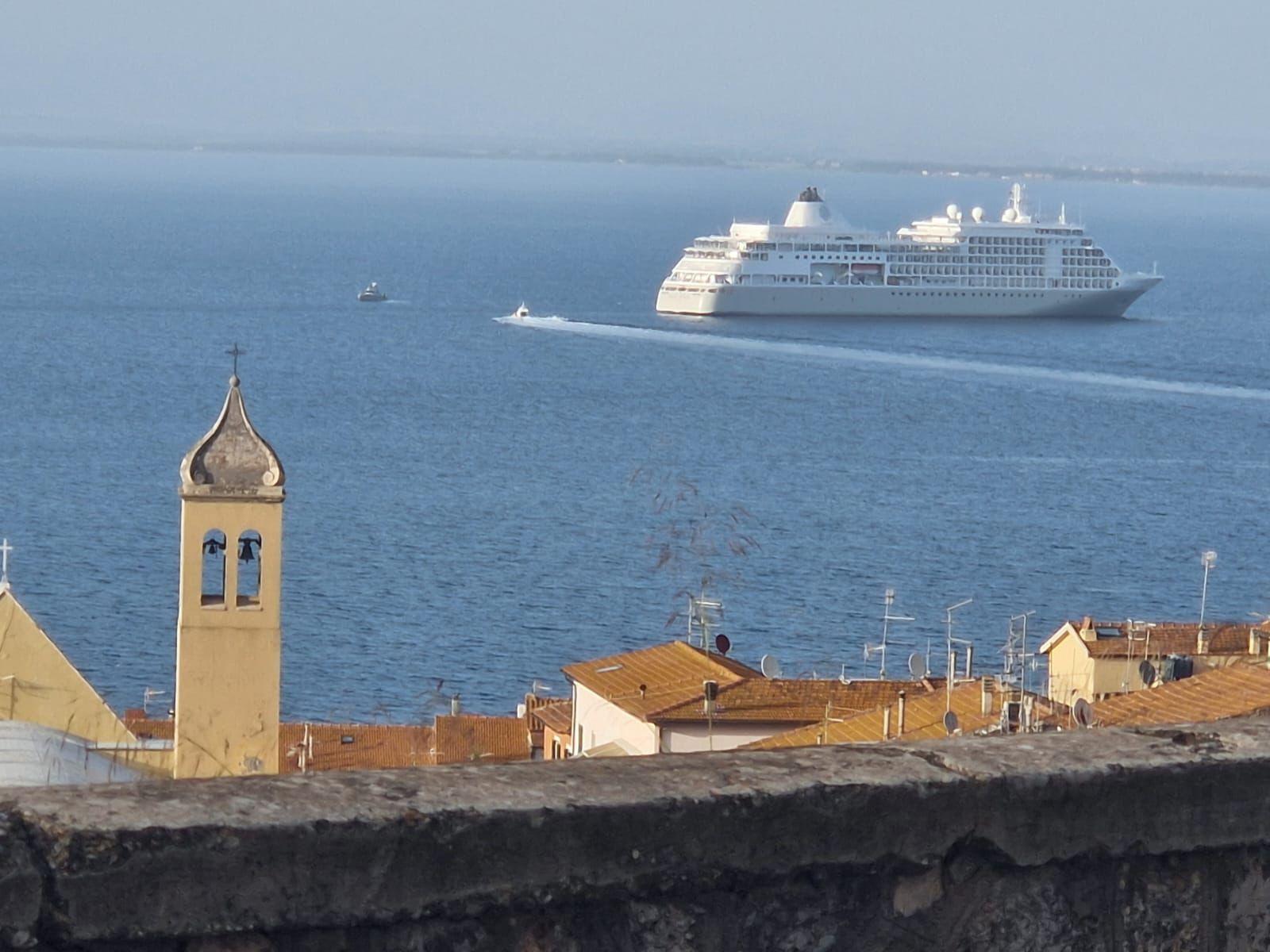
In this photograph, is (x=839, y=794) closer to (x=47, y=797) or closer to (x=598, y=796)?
(x=598, y=796)

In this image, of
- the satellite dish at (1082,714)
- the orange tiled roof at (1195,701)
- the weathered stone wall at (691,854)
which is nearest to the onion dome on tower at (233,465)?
the orange tiled roof at (1195,701)

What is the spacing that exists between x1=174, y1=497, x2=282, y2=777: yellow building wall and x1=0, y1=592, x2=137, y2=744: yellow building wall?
0.48 meters

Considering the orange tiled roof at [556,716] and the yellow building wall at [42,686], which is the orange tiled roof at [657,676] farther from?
the yellow building wall at [42,686]

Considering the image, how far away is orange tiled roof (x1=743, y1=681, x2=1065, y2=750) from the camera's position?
10.6m

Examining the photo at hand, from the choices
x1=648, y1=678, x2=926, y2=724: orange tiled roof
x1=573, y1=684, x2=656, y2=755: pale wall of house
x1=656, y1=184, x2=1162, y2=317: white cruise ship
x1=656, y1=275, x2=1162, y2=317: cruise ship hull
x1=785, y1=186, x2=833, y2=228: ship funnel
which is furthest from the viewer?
x1=785, y1=186, x2=833, y2=228: ship funnel

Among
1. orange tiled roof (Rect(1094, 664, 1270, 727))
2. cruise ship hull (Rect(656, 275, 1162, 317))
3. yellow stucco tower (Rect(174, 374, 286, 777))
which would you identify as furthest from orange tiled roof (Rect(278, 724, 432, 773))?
cruise ship hull (Rect(656, 275, 1162, 317))

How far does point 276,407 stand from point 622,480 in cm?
1081

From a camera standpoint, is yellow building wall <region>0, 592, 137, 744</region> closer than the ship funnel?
Yes

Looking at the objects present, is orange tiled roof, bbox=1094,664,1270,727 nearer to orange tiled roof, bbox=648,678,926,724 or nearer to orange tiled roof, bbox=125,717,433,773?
orange tiled roof, bbox=648,678,926,724

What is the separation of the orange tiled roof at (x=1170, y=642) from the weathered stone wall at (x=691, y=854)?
40.7 ft

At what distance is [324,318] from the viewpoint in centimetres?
6694

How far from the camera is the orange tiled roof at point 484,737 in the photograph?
1327 cm

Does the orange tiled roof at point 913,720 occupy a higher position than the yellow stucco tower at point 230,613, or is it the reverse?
the yellow stucco tower at point 230,613

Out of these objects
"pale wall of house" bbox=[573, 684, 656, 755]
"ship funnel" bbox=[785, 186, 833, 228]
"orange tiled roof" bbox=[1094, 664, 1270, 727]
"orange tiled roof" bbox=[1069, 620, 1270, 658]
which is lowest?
"pale wall of house" bbox=[573, 684, 656, 755]
